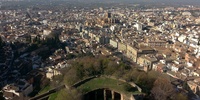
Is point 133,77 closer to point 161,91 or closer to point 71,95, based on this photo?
point 161,91

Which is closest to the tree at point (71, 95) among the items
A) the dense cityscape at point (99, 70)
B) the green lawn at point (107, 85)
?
the dense cityscape at point (99, 70)

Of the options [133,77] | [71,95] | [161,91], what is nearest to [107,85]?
[133,77]

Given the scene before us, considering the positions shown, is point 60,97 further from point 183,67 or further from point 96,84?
point 183,67

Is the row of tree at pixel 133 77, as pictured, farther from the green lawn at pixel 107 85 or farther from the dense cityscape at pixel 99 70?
the green lawn at pixel 107 85

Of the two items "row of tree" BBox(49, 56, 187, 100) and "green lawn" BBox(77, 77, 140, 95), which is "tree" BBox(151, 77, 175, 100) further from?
"green lawn" BBox(77, 77, 140, 95)

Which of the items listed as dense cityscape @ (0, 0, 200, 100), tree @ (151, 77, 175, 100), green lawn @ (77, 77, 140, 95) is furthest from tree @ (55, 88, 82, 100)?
tree @ (151, 77, 175, 100)

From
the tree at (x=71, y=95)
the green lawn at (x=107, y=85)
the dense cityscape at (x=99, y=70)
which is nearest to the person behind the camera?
the tree at (x=71, y=95)
